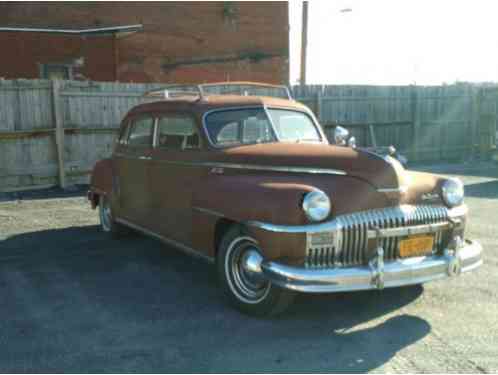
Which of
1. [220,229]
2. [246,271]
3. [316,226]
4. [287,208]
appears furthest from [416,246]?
[220,229]

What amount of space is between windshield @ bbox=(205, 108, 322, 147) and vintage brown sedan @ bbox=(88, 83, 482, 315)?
0.04 feet

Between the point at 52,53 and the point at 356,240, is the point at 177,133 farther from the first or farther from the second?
the point at 52,53

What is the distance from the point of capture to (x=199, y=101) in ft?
17.5

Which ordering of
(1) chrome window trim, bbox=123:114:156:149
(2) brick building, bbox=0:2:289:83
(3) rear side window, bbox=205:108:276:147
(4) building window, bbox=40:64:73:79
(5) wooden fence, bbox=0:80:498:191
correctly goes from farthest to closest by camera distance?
(4) building window, bbox=40:64:73:79
(2) brick building, bbox=0:2:289:83
(5) wooden fence, bbox=0:80:498:191
(1) chrome window trim, bbox=123:114:156:149
(3) rear side window, bbox=205:108:276:147

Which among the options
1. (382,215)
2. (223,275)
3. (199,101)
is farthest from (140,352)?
(199,101)

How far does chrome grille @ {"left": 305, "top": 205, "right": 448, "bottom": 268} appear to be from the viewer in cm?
383

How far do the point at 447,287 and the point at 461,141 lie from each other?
12.9 metres

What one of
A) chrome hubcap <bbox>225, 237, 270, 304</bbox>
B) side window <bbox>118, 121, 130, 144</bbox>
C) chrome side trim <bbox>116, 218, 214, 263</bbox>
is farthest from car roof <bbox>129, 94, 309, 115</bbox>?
chrome hubcap <bbox>225, 237, 270, 304</bbox>

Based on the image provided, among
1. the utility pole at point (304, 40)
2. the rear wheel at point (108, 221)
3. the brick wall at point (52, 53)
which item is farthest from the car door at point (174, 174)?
the utility pole at point (304, 40)

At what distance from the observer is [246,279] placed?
4324 mm

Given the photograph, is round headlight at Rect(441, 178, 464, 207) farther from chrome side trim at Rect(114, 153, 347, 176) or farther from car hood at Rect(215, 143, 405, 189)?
chrome side trim at Rect(114, 153, 347, 176)

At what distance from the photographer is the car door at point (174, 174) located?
5.07 m

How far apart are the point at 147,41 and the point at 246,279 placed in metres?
14.2

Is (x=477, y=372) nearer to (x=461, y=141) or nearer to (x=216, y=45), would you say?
(x=461, y=141)
